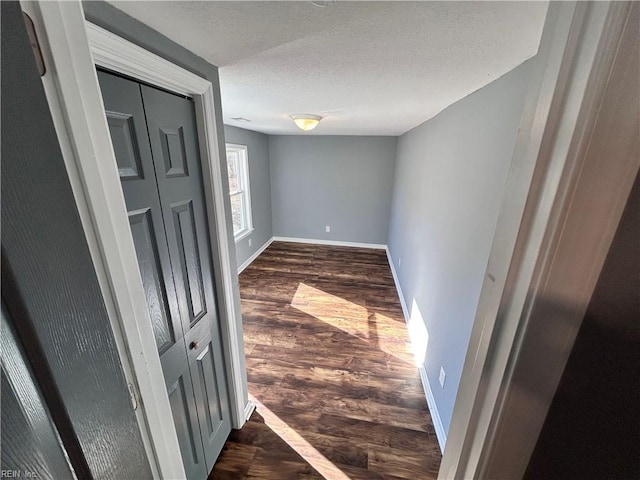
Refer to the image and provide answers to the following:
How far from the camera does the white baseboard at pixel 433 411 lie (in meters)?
1.66

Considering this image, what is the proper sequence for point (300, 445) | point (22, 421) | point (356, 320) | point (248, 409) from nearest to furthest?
point (22, 421)
point (300, 445)
point (248, 409)
point (356, 320)

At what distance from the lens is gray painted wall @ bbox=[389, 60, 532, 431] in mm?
1222

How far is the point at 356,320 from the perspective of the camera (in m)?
3.00

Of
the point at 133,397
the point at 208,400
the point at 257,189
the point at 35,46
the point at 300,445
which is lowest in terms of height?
the point at 300,445

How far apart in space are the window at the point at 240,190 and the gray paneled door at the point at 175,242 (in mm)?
2745

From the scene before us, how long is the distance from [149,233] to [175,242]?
0.14m

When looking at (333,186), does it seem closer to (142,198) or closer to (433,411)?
(433,411)

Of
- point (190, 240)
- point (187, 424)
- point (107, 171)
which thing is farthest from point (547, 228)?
point (187, 424)

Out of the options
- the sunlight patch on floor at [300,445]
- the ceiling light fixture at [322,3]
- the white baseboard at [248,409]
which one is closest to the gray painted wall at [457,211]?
the sunlight patch on floor at [300,445]

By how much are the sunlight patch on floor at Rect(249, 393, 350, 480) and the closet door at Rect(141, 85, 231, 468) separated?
40 cm

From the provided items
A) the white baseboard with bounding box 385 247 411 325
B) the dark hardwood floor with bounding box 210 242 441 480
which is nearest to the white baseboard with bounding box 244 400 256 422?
the dark hardwood floor with bounding box 210 242 441 480

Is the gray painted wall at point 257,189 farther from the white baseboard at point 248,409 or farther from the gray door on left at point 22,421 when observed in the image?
the gray door on left at point 22,421

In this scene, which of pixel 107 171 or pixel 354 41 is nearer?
pixel 107 171

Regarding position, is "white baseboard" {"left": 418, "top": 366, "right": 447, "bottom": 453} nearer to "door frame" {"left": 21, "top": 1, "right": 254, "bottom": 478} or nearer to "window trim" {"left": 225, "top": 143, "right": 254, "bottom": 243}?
"door frame" {"left": 21, "top": 1, "right": 254, "bottom": 478}
